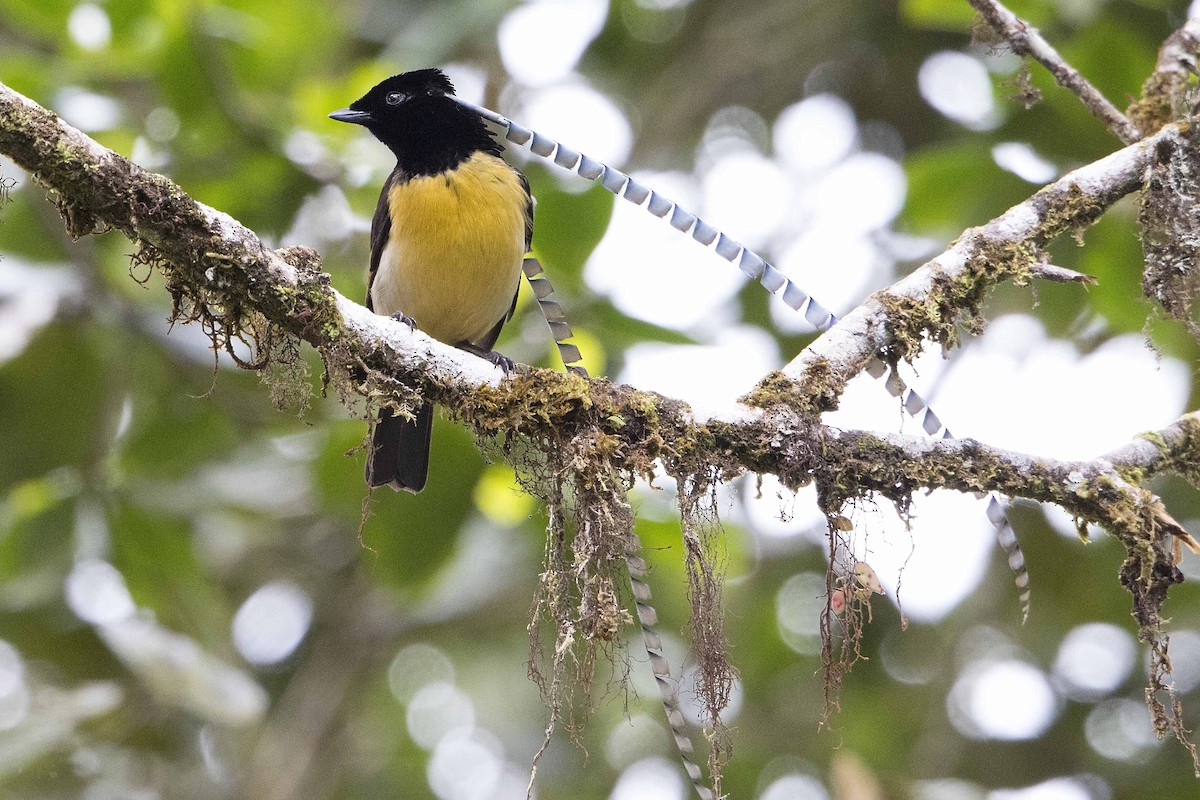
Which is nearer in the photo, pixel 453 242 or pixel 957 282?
pixel 957 282

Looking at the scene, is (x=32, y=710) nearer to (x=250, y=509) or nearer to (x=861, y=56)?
(x=250, y=509)

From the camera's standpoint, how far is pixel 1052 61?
3348 mm

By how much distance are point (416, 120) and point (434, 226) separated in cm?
51

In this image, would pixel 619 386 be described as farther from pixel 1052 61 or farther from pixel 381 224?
pixel 381 224

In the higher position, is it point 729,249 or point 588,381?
point 729,249

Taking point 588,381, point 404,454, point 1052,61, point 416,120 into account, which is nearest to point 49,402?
point 404,454

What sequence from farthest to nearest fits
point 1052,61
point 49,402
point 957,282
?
point 49,402 → point 1052,61 → point 957,282

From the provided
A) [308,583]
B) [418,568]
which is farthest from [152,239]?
[308,583]

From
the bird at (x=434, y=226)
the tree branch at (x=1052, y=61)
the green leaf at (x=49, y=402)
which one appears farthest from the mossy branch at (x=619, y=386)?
the green leaf at (x=49, y=402)

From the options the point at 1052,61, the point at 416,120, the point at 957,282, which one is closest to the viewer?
the point at 957,282

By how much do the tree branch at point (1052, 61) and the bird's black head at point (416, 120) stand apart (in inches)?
71.9

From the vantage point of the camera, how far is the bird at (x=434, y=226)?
4180 millimetres

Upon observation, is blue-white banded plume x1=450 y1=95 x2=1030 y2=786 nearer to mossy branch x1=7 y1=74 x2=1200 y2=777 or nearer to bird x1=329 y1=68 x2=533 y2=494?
mossy branch x1=7 y1=74 x2=1200 y2=777

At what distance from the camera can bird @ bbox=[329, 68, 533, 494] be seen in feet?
13.7
